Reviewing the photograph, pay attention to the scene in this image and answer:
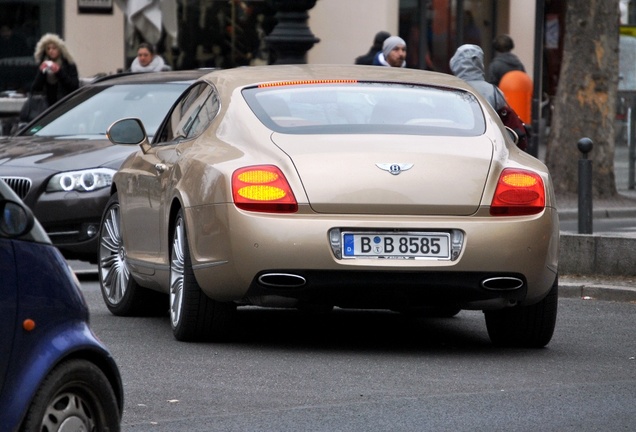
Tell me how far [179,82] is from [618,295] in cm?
392

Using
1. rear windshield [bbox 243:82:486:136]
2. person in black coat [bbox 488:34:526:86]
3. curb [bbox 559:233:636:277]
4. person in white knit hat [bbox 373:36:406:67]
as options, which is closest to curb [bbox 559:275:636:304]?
curb [bbox 559:233:636:277]

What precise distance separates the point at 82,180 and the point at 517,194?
4.46 m

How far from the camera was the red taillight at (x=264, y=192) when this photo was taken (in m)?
7.62

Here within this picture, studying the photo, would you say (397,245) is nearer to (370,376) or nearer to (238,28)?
(370,376)

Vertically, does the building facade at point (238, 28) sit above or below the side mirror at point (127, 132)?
below

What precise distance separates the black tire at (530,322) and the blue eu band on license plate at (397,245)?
0.84 m

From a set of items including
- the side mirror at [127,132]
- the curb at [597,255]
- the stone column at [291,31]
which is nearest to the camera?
the side mirror at [127,132]

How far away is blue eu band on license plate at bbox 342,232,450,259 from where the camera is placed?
7.61m

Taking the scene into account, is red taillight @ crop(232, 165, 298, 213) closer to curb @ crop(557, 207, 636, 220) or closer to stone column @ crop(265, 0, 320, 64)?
stone column @ crop(265, 0, 320, 64)

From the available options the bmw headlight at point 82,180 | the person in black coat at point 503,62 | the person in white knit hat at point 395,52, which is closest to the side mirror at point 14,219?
A: the bmw headlight at point 82,180

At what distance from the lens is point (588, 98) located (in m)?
19.6

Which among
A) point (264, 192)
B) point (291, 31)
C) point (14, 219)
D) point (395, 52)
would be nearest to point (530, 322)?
point (264, 192)

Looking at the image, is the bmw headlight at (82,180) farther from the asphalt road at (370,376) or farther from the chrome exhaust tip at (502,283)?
the chrome exhaust tip at (502,283)

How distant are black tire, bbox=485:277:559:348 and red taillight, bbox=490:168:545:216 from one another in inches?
23.3
